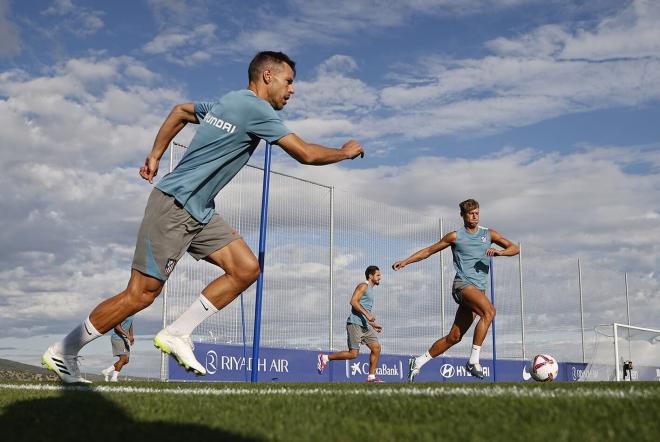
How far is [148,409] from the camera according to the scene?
3.01 metres

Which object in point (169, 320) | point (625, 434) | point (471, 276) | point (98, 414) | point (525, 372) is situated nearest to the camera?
point (625, 434)

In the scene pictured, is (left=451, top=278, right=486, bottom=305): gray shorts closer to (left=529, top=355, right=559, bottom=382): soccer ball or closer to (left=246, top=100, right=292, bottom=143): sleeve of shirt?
(left=529, top=355, right=559, bottom=382): soccer ball

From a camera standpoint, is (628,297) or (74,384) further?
(628,297)

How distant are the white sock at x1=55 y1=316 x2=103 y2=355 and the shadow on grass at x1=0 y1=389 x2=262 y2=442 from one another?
1.22 metres

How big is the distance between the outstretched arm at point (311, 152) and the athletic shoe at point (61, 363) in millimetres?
1910

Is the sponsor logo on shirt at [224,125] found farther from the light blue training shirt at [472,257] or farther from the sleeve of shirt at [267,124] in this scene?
the light blue training shirt at [472,257]

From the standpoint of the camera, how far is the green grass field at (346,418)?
2164 millimetres

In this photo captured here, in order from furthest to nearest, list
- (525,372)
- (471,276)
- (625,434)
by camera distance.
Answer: (525,372)
(471,276)
(625,434)

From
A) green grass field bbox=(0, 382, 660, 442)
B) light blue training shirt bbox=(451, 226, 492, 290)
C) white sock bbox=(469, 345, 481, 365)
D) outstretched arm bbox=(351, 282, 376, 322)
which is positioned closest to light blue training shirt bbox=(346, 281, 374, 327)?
outstretched arm bbox=(351, 282, 376, 322)

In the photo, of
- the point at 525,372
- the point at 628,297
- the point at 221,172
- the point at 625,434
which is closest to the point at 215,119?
the point at 221,172

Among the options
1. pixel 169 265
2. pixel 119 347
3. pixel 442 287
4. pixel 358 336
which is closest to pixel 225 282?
pixel 169 265

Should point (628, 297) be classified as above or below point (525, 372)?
above

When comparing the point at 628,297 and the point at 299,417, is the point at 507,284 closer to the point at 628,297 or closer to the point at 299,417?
the point at 628,297

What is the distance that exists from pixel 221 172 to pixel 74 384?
1981mm
